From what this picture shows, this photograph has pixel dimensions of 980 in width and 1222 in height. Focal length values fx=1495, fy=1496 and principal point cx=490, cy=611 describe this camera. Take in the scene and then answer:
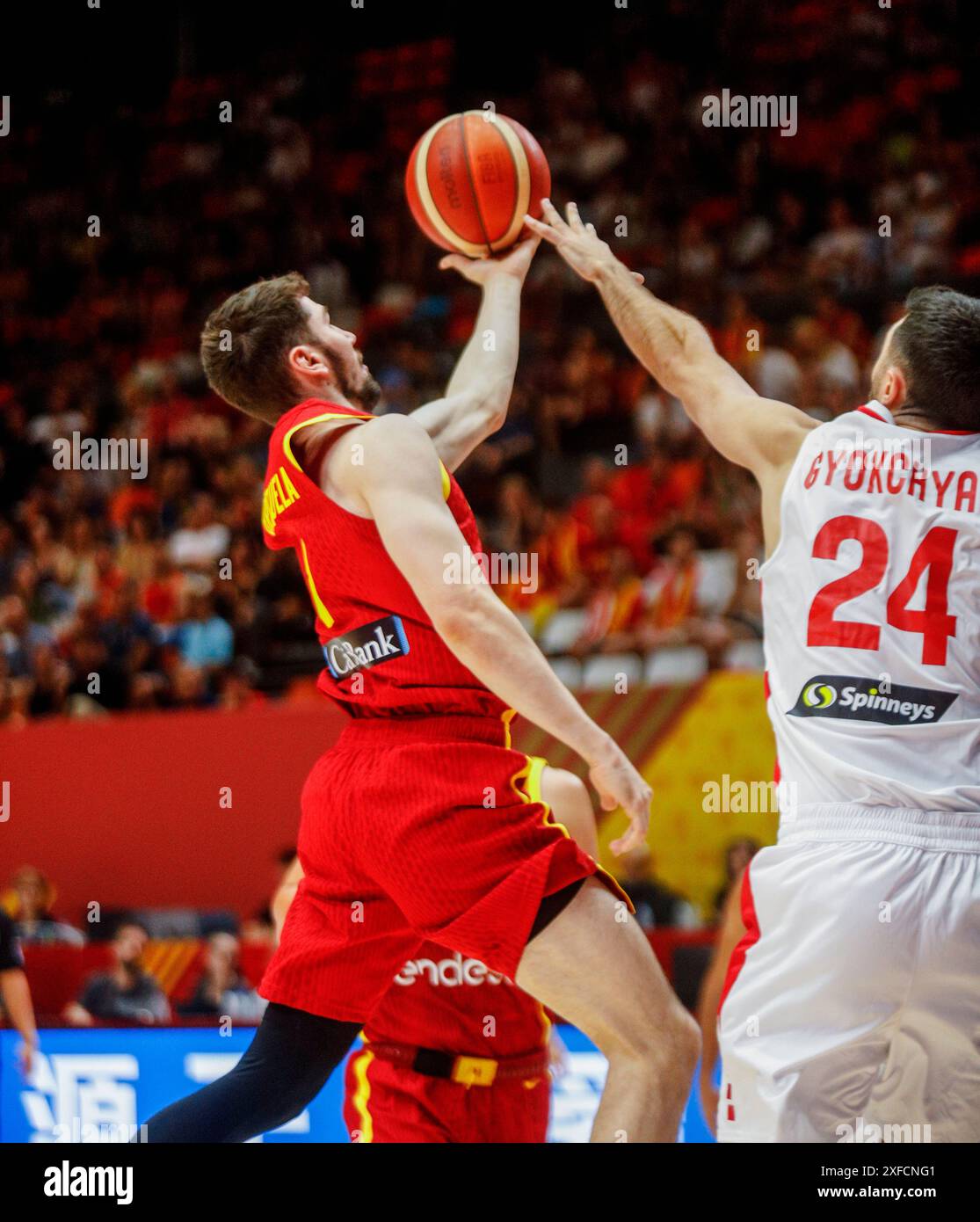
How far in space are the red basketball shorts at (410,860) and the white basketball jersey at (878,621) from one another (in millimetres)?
573

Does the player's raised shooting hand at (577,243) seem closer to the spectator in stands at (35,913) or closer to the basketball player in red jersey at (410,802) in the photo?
the basketball player in red jersey at (410,802)

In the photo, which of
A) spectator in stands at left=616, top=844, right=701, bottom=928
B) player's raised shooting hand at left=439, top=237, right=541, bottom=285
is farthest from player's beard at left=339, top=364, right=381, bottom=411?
spectator in stands at left=616, top=844, right=701, bottom=928

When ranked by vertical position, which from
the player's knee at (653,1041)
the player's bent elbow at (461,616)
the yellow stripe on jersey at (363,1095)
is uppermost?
the player's bent elbow at (461,616)

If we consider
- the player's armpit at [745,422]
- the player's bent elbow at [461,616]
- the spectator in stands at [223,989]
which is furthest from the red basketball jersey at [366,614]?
the spectator in stands at [223,989]

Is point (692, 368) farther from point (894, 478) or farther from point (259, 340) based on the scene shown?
point (259, 340)

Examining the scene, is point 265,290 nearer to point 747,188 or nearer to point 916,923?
point 916,923

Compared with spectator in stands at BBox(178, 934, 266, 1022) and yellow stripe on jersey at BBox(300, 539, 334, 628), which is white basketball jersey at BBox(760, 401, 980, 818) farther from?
spectator in stands at BBox(178, 934, 266, 1022)

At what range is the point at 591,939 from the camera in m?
3.10

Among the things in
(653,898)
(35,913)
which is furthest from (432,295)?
(653,898)

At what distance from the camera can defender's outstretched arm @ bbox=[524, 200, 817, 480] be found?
10.9 ft

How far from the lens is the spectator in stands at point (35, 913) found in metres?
8.85

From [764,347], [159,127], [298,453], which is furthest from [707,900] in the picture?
[159,127]

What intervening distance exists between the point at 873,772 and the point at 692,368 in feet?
3.84

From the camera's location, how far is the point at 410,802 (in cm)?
319
